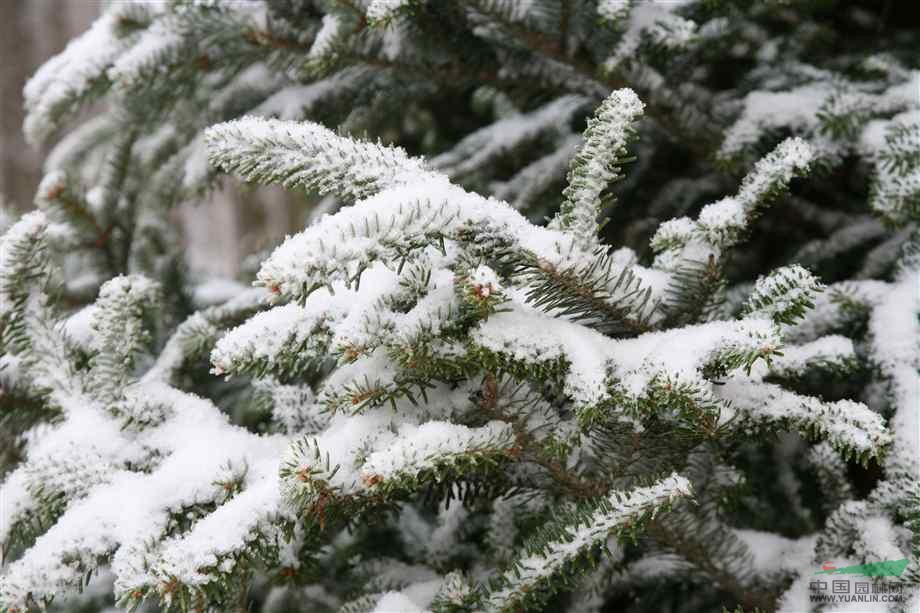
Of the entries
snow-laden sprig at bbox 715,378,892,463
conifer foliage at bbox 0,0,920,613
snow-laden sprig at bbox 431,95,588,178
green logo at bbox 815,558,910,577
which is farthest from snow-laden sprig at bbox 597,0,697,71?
green logo at bbox 815,558,910,577

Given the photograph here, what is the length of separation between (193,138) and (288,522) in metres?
0.83

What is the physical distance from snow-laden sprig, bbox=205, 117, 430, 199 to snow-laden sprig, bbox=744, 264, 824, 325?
12.0 inches

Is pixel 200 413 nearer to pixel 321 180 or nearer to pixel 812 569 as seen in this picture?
pixel 321 180

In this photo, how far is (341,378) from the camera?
67 cm

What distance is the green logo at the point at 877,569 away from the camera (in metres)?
0.67

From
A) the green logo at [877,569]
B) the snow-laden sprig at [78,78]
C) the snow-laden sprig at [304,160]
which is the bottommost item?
the green logo at [877,569]

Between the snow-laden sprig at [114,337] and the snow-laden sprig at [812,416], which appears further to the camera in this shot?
the snow-laden sprig at [114,337]

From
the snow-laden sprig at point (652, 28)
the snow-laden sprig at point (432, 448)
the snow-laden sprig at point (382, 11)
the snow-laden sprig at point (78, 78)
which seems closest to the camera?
the snow-laden sprig at point (432, 448)

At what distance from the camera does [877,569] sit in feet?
2.23

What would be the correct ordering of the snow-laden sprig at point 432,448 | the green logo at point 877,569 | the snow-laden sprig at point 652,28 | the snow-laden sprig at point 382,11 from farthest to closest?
1. the snow-laden sprig at point 652,28
2. the snow-laden sprig at point 382,11
3. the green logo at point 877,569
4. the snow-laden sprig at point 432,448

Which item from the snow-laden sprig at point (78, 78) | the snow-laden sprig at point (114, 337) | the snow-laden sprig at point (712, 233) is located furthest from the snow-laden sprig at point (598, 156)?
the snow-laden sprig at point (78, 78)

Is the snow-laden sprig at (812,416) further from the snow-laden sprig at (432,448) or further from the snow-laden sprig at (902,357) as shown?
the snow-laden sprig at (432,448)

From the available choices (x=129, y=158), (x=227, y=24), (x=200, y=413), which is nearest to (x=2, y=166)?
(x=129, y=158)

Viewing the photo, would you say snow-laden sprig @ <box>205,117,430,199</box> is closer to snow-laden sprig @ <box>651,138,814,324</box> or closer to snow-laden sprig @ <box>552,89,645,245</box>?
snow-laden sprig @ <box>552,89,645,245</box>
